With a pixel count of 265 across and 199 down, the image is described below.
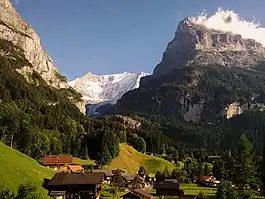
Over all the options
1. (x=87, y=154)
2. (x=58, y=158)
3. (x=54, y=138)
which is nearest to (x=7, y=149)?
(x=58, y=158)

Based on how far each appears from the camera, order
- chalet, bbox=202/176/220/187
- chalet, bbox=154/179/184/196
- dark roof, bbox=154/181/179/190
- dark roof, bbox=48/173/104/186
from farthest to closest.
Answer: chalet, bbox=202/176/220/187 → dark roof, bbox=154/181/179/190 → chalet, bbox=154/179/184/196 → dark roof, bbox=48/173/104/186

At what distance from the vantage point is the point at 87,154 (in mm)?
198375

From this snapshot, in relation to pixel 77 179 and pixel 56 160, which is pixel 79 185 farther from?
pixel 56 160

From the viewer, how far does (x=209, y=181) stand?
179250 mm

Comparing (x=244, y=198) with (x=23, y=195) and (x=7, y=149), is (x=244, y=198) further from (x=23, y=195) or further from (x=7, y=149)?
(x=23, y=195)

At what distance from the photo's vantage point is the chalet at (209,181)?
17410 centimetres

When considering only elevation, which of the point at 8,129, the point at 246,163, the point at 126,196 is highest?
the point at 8,129

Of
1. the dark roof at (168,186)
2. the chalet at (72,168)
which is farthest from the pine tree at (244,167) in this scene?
the chalet at (72,168)

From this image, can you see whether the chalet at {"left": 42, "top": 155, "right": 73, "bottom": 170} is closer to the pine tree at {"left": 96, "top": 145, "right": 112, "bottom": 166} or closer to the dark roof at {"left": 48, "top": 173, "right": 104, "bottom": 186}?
the pine tree at {"left": 96, "top": 145, "right": 112, "bottom": 166}

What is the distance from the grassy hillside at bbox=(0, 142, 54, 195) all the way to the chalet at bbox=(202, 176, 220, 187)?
292 ft

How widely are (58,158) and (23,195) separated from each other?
103544mm

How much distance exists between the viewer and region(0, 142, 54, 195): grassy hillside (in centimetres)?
7656

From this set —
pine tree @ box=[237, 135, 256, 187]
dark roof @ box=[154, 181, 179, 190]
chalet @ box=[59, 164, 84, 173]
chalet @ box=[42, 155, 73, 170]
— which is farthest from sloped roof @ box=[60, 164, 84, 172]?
pine tree @ box=[237, 135, 256, 187]

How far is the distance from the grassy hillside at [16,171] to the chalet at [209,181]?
88949 mm
